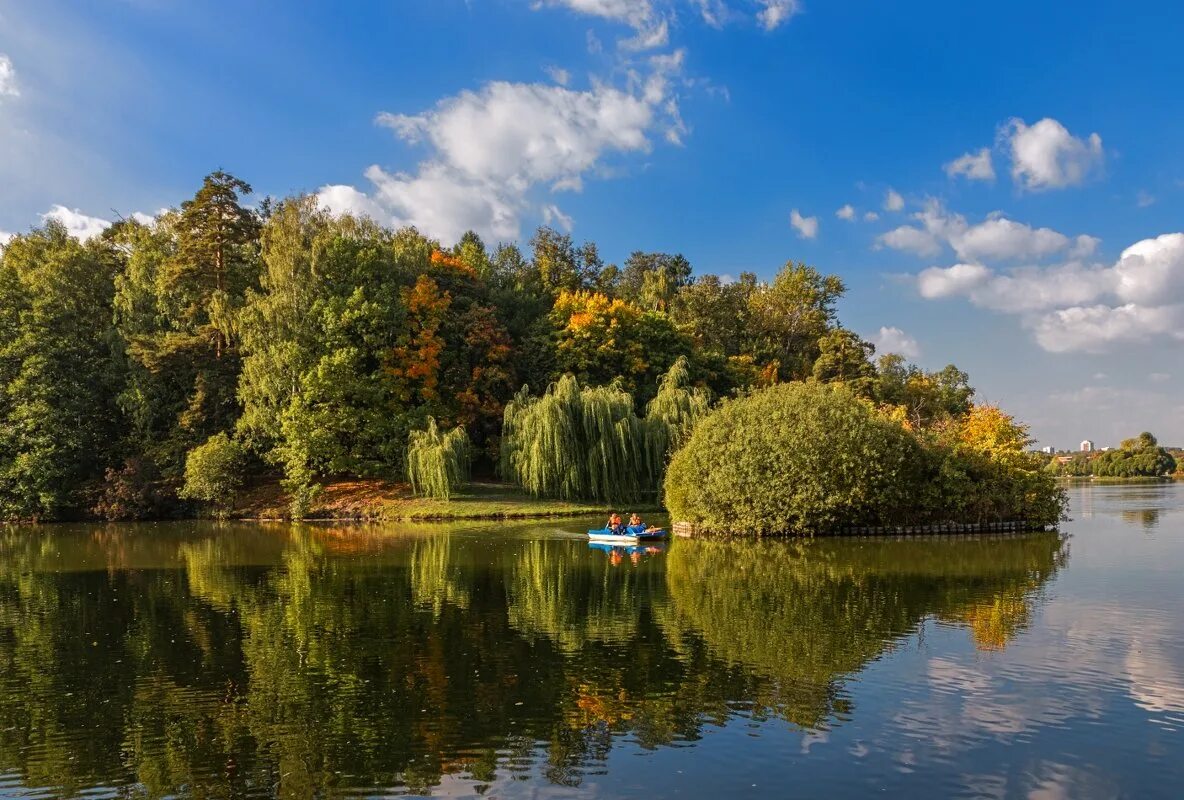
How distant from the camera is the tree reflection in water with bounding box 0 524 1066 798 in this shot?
981 centimetres

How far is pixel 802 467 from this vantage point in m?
33.2

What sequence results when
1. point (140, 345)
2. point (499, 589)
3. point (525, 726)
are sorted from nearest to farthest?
point (525, 726)
point (499, 589)
point (140, 345)

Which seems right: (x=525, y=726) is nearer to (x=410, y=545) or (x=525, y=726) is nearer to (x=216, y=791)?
(x=216, y=791)

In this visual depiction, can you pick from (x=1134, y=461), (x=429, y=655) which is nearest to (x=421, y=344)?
(x=429, y=655)

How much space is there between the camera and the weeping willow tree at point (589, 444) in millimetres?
44562

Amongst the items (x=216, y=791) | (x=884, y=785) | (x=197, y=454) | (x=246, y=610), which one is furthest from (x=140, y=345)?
(x=884, y=785)

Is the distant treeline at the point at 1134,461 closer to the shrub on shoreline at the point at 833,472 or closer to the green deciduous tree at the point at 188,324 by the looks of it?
the shrub on shoreline at the point at 833,472

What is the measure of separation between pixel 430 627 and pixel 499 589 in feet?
15.9

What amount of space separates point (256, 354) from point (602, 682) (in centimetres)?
4189

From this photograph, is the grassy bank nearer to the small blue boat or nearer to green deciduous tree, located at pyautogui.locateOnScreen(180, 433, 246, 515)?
green deciduous tree, located at pyautogui.locateOnScreen(180, 433, 246, 515)

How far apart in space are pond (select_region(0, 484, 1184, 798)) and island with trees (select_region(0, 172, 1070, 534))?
662 inches

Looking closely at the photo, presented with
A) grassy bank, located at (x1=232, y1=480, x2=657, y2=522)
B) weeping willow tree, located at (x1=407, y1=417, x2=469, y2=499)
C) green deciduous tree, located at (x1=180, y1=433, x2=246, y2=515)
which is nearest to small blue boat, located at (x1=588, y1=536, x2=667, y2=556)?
grassy bank, located at (x1=232, y1=480, x2=657, y2=522)

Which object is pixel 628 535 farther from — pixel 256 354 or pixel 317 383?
pixel 256 354

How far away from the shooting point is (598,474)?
45125mm
